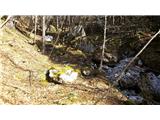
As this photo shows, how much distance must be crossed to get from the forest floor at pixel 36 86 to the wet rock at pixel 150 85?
0.75ft

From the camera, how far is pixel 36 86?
2643mm

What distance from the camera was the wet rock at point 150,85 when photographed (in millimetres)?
2646

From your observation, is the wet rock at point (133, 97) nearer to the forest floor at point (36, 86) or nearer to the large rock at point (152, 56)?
the forest floor at point (36, 86)

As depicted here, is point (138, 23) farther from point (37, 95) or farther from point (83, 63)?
point (37, 95)

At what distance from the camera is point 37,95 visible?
2645 mm

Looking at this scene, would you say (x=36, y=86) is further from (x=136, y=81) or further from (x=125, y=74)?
(x=136, y=81)

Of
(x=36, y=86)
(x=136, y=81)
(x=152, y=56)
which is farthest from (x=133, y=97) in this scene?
(x=36, y=86)

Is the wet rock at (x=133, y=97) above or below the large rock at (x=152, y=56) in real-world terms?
below

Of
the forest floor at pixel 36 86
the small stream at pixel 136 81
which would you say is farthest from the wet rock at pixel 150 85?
the forest floor at pixel 36 86

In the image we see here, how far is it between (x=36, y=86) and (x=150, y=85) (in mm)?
1177

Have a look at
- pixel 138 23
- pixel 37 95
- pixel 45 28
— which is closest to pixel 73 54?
pixel 45 28

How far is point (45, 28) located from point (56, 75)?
0.49m

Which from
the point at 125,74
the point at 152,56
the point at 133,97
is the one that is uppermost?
the point at 152,56

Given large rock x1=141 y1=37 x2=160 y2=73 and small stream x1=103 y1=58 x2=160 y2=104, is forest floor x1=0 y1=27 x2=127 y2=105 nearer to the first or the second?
small stream x1=103 y1=58 x2=160 y2=104
